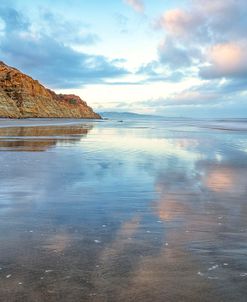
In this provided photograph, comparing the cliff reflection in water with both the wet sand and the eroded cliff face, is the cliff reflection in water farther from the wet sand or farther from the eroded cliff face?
the eroded cliff face

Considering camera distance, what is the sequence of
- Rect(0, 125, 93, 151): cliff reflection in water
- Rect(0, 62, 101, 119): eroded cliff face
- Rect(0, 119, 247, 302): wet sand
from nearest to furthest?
1. Rect(0, 119, 247, 302): wet sand
2. Rect(0, 125, 93, 151): cliff reflection in water
3. Rect(0, 62, 101, 119): eroded cliff face

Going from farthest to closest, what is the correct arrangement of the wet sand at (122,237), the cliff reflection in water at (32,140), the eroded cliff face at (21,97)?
the eroded cliff face at (21,97)
the cliff reflection in water at (32,140)
the wet sand at (122,237)

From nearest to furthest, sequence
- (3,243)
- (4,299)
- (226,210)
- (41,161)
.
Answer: (4,299) → (3,243) → (226,210) → (41,161)

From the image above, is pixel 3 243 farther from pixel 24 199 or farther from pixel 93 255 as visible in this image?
pixel 24 199

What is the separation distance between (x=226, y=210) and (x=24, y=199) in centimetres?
506

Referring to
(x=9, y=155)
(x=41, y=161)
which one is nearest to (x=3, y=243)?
(x=41, y=161)

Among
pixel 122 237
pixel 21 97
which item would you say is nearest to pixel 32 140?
pixel 122 237

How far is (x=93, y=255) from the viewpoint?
6.07 meters

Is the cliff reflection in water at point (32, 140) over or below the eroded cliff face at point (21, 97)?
below

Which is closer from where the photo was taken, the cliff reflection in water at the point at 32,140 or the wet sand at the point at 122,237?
the wet sand at the point at 122,237

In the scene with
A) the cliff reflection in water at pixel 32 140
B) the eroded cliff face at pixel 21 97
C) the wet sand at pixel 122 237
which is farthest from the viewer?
the eroded cliff face at pixel 21 97

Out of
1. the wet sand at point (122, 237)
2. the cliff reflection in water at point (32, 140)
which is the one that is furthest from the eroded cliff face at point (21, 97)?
the wet sand at point (122, 237)

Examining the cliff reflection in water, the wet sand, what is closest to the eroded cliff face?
the cliff reflection in water

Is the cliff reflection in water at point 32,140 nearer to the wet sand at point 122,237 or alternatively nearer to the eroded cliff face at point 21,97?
the wet sand at point 122,237
